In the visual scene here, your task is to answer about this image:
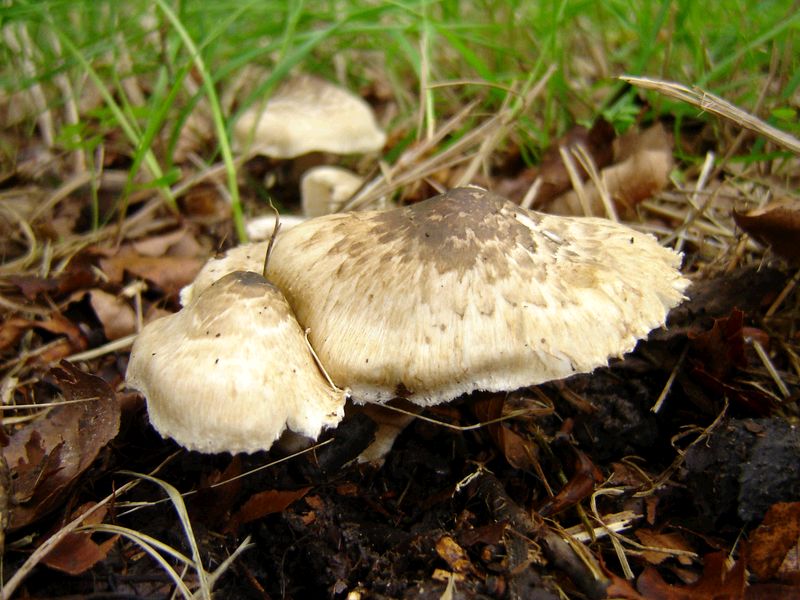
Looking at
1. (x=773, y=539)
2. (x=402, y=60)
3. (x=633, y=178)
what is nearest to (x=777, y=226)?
(x=633, y=178)

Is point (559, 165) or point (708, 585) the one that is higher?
point (559, 165)

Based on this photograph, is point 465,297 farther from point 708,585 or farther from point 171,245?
point 171,245

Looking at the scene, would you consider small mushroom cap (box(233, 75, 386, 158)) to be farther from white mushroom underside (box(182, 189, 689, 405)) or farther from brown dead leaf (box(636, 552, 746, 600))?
brown dead leaf (box(636, 552, 746, 600))

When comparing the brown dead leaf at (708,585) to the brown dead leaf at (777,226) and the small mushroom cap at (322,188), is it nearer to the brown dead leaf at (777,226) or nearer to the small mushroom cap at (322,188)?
the brown dead leaf at (777,226)

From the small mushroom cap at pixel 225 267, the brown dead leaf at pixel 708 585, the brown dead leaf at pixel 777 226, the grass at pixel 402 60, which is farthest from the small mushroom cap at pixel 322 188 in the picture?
the brown dead leaf at pixel 708 585

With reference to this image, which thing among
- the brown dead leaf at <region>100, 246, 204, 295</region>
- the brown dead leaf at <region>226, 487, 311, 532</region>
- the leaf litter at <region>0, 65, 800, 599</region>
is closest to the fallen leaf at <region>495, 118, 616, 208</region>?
the leaf litter at <region>0, 65, 800, 599</region>

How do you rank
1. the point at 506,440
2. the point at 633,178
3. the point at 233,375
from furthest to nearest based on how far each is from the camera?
the point at 633,178 → the point at 506,440 → the point at 233,375

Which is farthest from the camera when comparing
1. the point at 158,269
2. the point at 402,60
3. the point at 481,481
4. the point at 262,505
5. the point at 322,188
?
the point at 402,60

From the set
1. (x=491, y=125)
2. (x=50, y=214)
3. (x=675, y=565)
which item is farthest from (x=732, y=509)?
(x=50, y=214)
